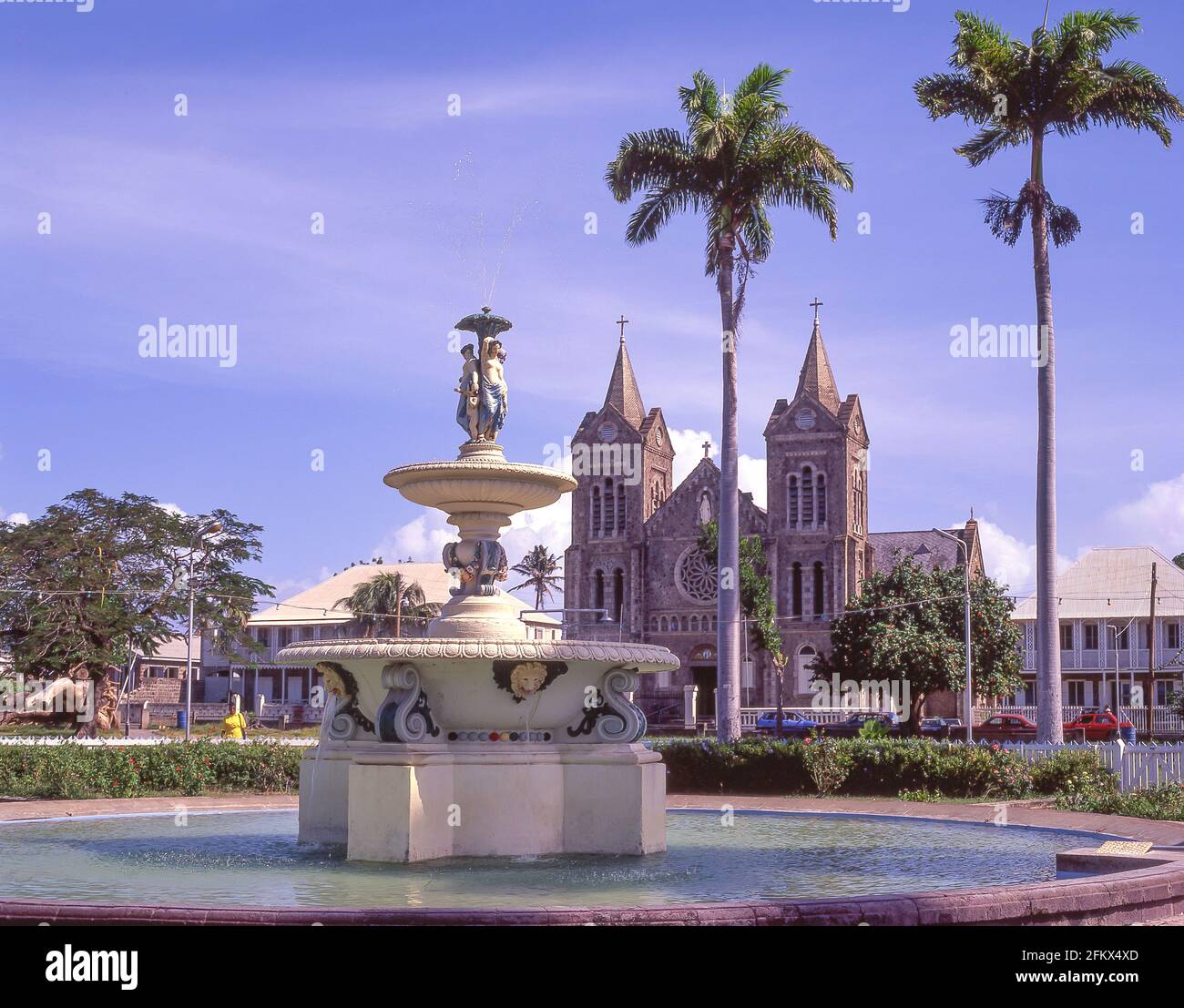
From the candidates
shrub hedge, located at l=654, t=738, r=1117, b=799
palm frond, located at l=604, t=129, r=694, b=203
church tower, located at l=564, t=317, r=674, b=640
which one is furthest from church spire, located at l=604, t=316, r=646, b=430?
shrub hedge, located at l=654, t=738, r=1117, b=799

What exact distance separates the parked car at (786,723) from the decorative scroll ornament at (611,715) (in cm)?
4329

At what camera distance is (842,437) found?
72.9 metres

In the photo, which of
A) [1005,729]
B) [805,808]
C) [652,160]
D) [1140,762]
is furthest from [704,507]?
[805,808]

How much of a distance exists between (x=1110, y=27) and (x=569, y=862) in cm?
2094

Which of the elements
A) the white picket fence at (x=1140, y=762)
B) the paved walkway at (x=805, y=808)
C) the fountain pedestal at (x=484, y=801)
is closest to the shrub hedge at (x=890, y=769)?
the white picket fence at (x=1140, y=762)

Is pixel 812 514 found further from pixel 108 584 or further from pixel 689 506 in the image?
pixel 108 584

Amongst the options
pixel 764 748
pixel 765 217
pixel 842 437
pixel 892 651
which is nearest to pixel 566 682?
pixel 764 748

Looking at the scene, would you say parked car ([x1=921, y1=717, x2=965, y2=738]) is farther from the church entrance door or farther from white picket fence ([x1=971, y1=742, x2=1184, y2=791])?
white picket fence ([x1=971, y1=742, x2=1184, y2=791])

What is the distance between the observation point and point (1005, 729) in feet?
181

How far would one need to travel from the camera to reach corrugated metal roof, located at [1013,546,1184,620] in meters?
70.1

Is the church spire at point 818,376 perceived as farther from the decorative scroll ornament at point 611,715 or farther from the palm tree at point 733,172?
the decorative scroll ornament at point 611,715

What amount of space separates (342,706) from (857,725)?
4499 centimetres
